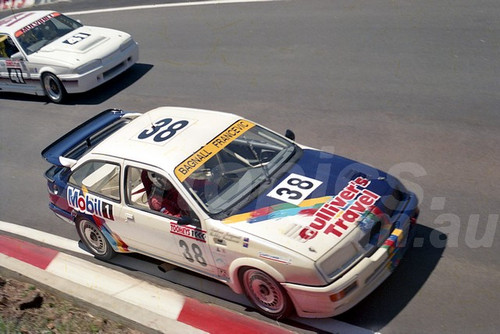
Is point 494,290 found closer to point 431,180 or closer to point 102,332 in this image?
point 431,180

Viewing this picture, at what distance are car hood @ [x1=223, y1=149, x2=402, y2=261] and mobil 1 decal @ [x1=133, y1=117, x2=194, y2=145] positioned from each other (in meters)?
1.36

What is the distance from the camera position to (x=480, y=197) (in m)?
7.44

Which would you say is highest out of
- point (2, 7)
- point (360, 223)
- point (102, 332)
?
point (360, 223)

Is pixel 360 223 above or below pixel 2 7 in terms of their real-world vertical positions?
above

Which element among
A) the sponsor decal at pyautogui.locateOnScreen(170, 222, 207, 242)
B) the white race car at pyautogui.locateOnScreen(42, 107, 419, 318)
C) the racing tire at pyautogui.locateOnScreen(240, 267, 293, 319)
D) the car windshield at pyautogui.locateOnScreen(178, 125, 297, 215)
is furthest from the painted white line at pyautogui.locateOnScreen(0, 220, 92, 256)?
the racing tire at pyautogui.locateOnScreen(240, 267, 293, 319)

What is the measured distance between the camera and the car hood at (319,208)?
571 centimetres

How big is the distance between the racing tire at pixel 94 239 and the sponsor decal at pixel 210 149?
1588mm

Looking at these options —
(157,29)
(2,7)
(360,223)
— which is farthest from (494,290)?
(2,7)

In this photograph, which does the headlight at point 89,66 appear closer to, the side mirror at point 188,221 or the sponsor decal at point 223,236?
the side mirror at point 188,221

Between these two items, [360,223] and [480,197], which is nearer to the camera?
[360,223]

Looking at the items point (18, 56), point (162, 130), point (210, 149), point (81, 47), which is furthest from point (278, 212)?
point (18, 56)

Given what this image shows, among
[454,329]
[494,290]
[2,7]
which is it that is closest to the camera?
[454,329]

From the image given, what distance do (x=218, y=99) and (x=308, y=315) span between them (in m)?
6.59

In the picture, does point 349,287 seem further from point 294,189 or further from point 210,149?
point 210,149
